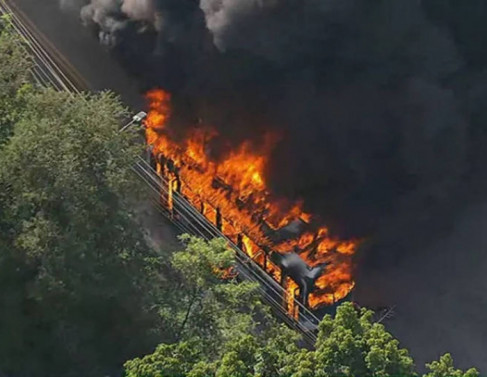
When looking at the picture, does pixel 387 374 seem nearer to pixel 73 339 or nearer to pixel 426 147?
pixel 73 339

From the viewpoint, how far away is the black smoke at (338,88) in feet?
84.3

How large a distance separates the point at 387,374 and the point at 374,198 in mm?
14479

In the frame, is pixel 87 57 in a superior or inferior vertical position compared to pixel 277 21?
superior

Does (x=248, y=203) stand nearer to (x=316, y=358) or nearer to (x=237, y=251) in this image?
(x=237, y=251)

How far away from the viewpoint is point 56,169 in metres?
17.9

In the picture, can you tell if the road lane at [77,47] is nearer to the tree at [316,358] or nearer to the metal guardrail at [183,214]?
the metal guardrail at [183,214]

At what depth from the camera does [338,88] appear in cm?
2733

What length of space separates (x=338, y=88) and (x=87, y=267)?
12.5 m

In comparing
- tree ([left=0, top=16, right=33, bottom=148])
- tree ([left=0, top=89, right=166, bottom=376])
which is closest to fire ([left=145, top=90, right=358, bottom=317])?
tree ([left=0, top=89, right=166, bottom=376])

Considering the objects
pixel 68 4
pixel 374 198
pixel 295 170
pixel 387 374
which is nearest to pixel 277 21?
pixel 295 170

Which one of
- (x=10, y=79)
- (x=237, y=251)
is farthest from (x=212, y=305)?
(x=237, y=251)

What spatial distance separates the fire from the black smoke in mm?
502

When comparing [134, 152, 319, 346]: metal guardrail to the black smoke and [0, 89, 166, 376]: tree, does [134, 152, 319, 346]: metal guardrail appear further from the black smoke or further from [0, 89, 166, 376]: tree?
[0, 89, 166, 376]: tree

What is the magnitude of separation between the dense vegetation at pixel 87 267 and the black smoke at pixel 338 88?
8.19m
